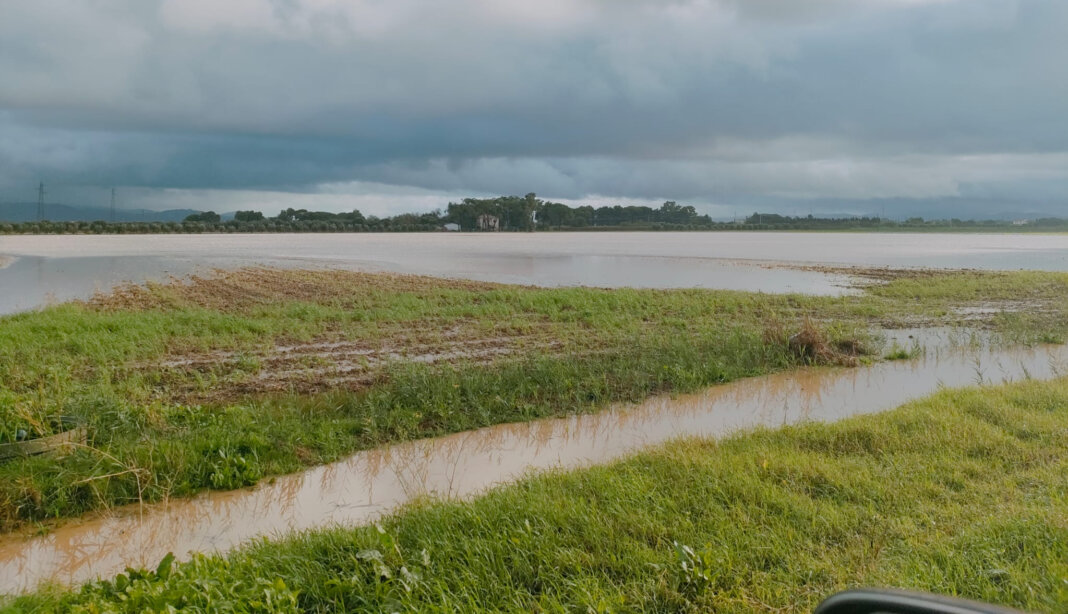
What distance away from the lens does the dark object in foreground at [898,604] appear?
1.18 m

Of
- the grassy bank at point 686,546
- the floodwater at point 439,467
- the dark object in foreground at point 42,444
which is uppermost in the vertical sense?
the grassy bank at point 686,546

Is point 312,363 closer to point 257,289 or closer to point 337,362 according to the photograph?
point 337,362

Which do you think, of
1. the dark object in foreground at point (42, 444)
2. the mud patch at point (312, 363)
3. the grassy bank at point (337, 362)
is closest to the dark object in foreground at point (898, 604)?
the grassy bank at point (337, 362)

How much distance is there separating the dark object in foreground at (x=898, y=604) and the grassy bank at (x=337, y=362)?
6.05 meters

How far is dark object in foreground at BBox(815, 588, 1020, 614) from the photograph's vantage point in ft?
3.88

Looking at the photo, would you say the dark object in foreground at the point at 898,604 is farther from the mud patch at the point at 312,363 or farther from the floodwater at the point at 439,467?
the mud patch at the point at 312,363

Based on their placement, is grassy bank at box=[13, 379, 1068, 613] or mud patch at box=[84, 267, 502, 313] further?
mud patch at box=[84, 267, 502, 313]

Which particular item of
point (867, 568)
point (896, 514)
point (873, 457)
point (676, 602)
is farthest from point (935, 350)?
point (676, 602)

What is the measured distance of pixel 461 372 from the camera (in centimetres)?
998

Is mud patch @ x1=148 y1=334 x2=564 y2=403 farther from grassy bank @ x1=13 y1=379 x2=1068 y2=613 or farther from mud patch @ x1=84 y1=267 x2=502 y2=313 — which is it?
mud patch @ x1=84 y1=267 x2=502 y2=313

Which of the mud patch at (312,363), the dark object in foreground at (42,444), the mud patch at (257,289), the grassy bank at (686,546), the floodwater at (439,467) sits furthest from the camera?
the mud patch at (257,289)

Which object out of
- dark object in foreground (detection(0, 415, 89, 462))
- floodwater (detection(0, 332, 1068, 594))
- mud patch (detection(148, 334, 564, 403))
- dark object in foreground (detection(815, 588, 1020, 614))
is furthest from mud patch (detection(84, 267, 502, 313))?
dark object in foreground (detection(815, 588, 1020, 614))

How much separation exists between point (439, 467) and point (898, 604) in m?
5.88

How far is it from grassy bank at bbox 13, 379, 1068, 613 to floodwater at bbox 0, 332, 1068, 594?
1008mm
